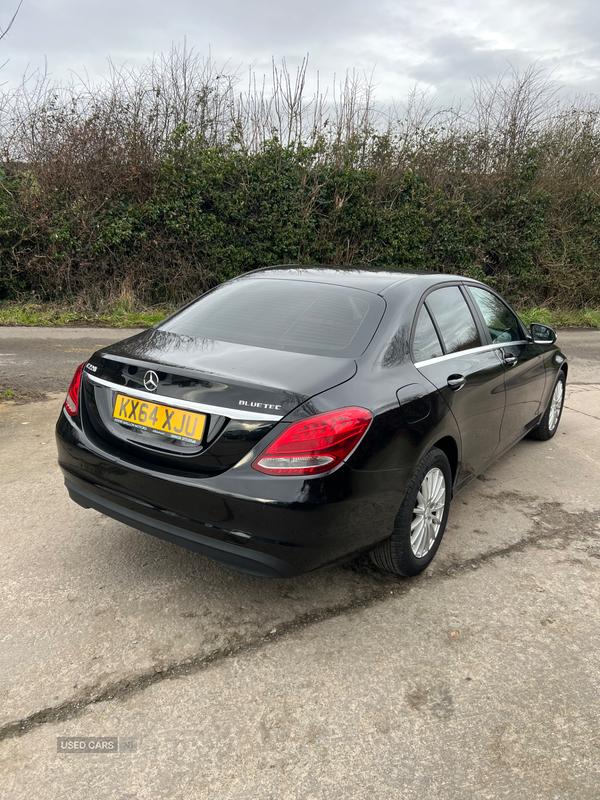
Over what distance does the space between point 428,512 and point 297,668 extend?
1049mm

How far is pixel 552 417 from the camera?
5.46m

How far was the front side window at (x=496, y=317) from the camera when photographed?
13.3 feet

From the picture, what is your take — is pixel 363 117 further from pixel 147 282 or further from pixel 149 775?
pixel 149 775

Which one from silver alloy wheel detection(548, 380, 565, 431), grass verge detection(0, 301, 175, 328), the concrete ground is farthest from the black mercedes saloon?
grass verge detection(0, 301, 175, 328)

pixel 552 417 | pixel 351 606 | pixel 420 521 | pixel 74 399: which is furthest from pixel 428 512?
pixel 552 417

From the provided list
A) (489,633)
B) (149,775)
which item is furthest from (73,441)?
(489,633)

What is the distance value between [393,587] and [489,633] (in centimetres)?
51

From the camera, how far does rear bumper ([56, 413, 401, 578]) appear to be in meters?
2.30

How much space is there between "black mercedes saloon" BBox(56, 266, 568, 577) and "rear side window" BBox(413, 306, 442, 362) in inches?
0.5

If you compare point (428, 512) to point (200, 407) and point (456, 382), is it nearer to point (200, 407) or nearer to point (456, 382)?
point (456, 382)

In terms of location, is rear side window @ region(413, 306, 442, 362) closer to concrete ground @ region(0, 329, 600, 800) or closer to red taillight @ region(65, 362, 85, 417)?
concrete ground @ region(0, 329, 600, 800)

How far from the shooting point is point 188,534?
2.47 metres

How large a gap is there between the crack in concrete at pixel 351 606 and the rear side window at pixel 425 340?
1113mm

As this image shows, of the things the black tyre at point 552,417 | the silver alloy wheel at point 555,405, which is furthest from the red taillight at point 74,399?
the silver alloy wheel at point 555,405
